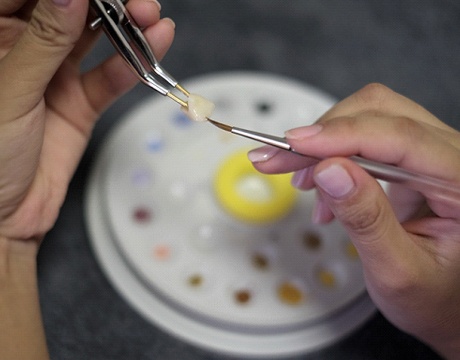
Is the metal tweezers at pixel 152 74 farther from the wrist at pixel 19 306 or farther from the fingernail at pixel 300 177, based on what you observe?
the wrist at pixel 19 306

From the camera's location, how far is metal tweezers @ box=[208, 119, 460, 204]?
1.40ft

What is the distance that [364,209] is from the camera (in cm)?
41

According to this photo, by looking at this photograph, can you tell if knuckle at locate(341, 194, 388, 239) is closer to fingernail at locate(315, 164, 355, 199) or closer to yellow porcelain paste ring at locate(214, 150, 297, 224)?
fingernail at locate(315, 164, 355, 199)

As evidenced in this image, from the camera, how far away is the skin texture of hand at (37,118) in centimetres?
42

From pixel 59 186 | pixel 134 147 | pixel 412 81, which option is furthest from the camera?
pixel 412 81

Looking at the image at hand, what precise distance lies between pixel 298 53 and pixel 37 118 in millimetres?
484

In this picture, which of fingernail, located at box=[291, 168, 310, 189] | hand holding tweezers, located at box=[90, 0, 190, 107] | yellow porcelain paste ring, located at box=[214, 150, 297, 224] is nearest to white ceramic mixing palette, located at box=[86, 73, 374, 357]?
yellow porcelain paste ring, located at box=[214, 150, 297, 224]

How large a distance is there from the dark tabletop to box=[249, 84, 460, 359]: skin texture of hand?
0.17 meters

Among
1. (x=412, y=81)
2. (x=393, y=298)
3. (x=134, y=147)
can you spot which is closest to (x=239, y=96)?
(x=134, y=147)

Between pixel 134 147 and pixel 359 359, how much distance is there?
1.19 ft

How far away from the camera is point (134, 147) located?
701 mm

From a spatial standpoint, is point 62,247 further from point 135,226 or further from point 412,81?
point 412,81

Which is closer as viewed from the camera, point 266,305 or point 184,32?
point 266,305

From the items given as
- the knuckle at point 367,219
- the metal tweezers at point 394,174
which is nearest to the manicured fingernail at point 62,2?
the metal tweezers at point 394,174
